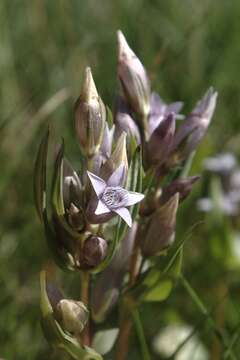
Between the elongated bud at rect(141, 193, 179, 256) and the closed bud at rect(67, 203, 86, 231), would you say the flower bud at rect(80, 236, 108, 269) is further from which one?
the elongated bud at rect(141, 193, 179, 256)

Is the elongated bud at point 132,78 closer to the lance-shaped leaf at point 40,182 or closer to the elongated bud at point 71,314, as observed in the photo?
the lance-shaped leaf at point 40,182

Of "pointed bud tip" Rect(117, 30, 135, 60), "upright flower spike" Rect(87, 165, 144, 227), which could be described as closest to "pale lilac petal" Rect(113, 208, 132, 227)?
"upright flower spike" Rect(87, 165, 144, 227)

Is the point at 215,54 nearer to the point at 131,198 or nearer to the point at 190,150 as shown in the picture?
the point at 190,150

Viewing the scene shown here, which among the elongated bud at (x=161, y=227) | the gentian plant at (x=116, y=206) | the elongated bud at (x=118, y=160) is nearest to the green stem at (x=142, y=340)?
the gentian plant at (x=116, y=206)

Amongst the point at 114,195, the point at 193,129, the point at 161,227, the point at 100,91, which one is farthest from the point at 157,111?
the point at 100,91

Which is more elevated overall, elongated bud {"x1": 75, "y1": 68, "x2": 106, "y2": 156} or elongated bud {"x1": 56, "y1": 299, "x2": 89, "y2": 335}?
elongated bud {"x1": 75, "y1": 68, "x2": 106, "y2": 156}

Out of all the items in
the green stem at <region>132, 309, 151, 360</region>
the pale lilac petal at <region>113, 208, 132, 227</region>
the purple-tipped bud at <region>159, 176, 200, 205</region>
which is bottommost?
the green stem at <region>132, 309, 151, 360</region>

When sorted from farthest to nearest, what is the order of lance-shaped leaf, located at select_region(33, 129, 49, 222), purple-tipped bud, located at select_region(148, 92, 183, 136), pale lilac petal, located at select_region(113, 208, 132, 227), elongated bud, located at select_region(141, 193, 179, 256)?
purple-tipped bud, located at select_region(148, 92, 183, 136) < elongated bud, located at select_region(141, 193, 179, 256) < lance-shaped leaf, located at select_region(33, 129, 49, 222) < pale lilac petal, located at select_region(113, 208, 132, 227)

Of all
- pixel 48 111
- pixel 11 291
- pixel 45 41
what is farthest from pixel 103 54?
pixel 11 291
